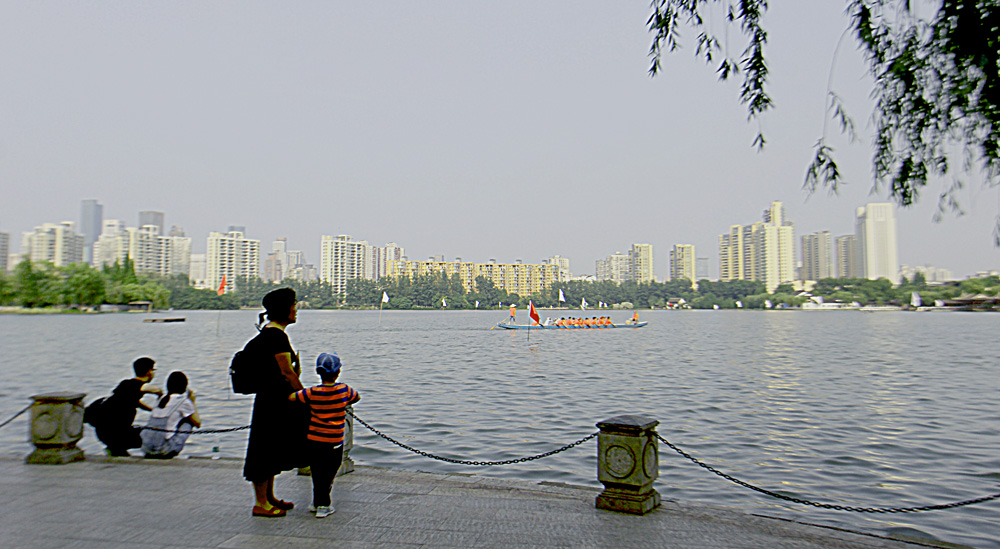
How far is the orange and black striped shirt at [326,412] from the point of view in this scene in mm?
5469

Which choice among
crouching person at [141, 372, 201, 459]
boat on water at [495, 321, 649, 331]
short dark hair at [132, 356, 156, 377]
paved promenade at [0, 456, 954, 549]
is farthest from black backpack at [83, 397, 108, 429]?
boat on water at [495, 321, 649, 331]

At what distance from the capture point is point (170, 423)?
26.9 feet

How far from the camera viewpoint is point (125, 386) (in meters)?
8.02

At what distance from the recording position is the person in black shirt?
802 cm

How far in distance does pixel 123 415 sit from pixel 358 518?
4.46 meters

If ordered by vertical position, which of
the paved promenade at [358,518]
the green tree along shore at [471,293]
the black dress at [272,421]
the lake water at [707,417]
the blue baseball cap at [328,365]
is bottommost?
the lake water at [707,417]

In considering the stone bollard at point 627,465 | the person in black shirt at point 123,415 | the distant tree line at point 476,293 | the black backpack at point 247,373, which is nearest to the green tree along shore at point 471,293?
the distant tree line at point 476,293

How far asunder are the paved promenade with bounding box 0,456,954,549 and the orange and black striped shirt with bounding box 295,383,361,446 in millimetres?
761

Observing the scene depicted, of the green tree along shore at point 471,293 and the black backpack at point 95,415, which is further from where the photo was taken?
the green tree along shore at point 471,293

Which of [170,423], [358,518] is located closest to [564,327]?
[170,423]

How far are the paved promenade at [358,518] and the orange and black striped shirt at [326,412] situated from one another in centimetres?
76

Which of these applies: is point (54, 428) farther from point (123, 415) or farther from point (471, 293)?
point (471, 293)

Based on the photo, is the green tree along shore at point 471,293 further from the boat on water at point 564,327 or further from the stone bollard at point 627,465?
the stone bollard at point 627,465

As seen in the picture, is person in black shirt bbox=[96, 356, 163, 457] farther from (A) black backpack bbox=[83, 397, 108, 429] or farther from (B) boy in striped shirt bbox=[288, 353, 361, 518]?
(B) boy in striped shirt bbox=[288, 353, 361, 518]
